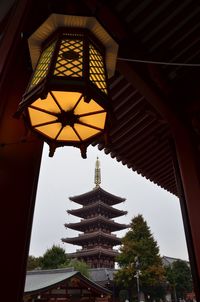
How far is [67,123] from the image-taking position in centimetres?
150

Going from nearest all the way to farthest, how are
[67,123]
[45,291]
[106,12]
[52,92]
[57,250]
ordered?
[52,92], [67,123], [106,12], [45,291], [57,250]

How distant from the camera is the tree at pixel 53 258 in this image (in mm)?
28703

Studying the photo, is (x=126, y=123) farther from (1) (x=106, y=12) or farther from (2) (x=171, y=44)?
(1) (x=106, y=12)

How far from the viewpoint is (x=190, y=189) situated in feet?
9.87

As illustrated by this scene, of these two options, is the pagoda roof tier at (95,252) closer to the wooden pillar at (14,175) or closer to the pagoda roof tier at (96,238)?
the pagoda roof tier at (96,238)

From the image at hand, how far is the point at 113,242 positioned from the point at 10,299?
33.9m

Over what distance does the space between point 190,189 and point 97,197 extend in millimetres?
31485

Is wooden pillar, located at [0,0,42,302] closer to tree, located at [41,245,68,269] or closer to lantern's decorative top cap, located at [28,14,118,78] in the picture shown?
lantern's decorative top cap, located at [28,14,118,78]

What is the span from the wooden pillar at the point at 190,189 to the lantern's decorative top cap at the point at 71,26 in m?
1.78

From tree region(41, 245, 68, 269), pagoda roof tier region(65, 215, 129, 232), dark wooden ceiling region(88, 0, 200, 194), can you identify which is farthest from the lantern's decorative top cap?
pagoda roof tier region(65, 215, 129, 232)

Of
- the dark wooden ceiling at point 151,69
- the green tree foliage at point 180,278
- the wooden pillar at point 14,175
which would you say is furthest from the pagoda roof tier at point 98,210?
the wooden pillar at point 14,175

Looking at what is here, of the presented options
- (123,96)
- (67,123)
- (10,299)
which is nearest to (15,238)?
(10,299)

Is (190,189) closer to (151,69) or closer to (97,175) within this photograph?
(151,69)

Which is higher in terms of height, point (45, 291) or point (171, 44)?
point (171, 44)
